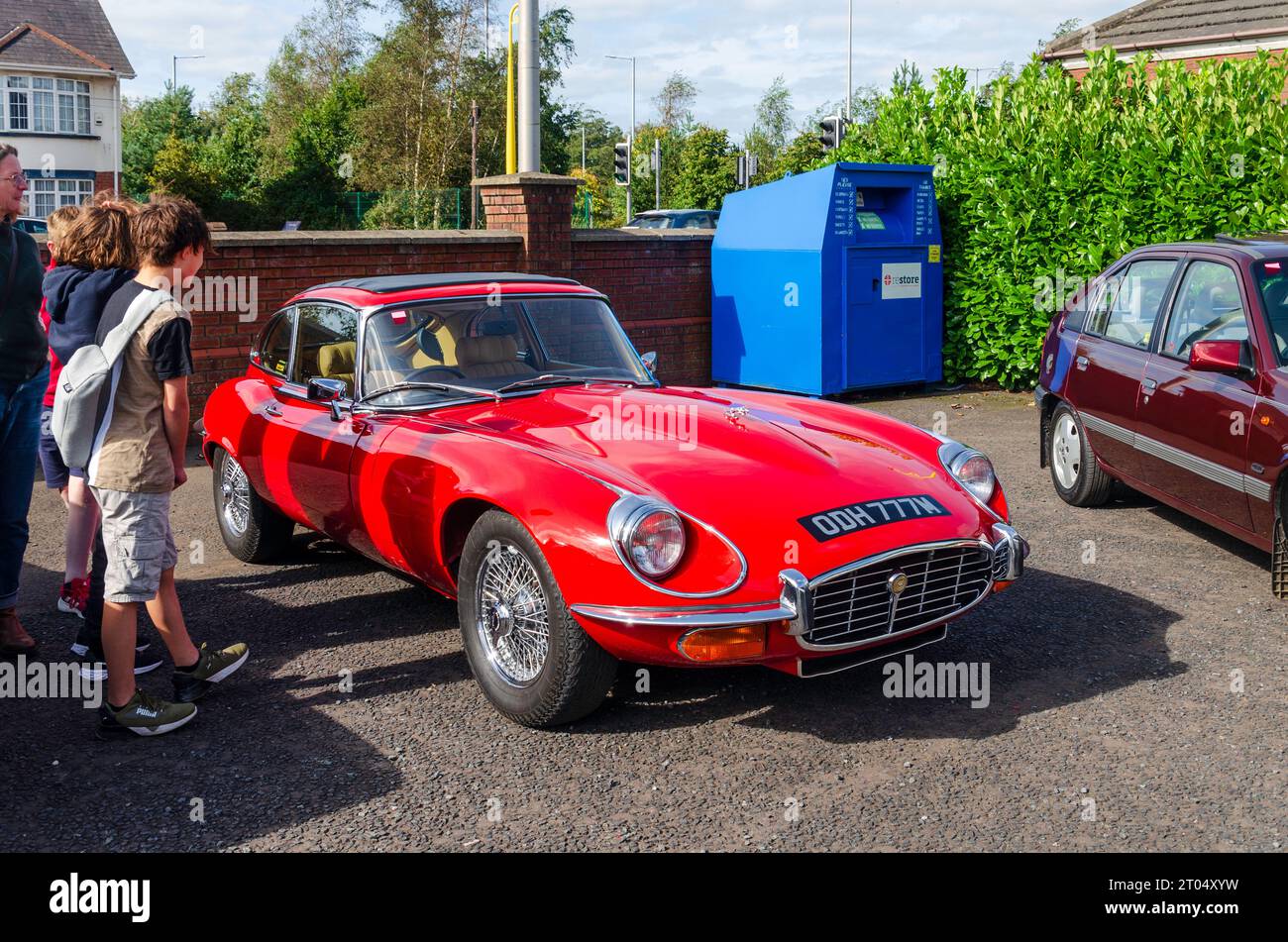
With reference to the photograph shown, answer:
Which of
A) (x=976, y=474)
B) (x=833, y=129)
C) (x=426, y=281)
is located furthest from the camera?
(x=833, y=129)

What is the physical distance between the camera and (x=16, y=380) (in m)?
5.05

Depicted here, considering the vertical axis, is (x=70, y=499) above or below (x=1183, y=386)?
below

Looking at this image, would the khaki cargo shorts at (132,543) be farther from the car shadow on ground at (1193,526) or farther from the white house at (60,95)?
the white house at (60,95)

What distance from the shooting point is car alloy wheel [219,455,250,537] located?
660 centimetres

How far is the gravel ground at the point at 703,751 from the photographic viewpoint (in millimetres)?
3666

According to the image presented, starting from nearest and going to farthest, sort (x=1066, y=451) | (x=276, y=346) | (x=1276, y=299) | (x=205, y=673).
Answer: (x=205, y=673), (x=1276, y=299), (x=276, y=346), (x=1066, y=451)

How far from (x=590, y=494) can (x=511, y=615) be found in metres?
0.58

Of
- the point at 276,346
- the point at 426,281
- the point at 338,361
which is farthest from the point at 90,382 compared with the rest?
the point at 276,346

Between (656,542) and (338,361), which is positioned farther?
(338,361)

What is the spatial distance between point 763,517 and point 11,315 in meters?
3.12

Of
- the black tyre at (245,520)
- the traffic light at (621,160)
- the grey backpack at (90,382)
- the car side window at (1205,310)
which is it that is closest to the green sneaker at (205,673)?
the grey backpack at (90,382)

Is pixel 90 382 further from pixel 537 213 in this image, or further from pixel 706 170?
pixel 706 170
